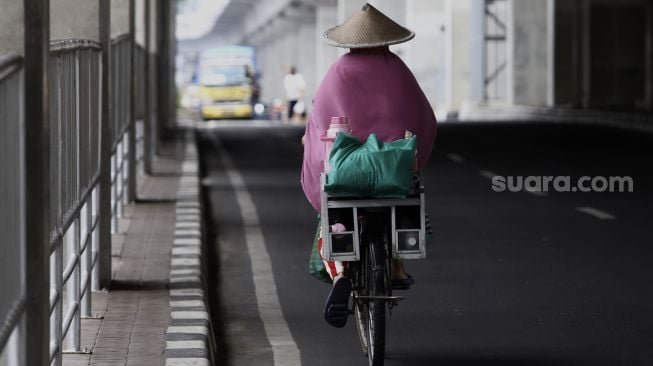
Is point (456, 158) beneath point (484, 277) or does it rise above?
above

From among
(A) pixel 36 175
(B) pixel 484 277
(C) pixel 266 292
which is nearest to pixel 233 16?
(B) pixel 484 277

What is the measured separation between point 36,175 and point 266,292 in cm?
584

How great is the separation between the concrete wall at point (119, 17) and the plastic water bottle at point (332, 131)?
9013 millimetres

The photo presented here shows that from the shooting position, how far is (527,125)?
37656 mm

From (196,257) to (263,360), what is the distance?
2945mm

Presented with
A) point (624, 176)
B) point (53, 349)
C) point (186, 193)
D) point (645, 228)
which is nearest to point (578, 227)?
point (645, 228)

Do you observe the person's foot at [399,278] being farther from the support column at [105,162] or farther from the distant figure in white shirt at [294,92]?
the distant figure in white shirt at [294,92]

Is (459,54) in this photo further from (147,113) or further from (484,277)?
(484,277)

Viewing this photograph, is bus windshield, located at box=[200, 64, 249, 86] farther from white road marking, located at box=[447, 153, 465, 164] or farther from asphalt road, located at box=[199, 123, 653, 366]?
asphalt road, located at box=[199, 123, 653, 366]

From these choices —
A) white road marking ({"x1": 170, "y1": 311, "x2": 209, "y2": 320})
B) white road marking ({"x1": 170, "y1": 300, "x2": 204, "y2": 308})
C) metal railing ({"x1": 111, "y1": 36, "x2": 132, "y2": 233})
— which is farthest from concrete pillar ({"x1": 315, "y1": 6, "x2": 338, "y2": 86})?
white road marking ({"x1": 170, "y1": 311, "x2": 209, "y2": 320})

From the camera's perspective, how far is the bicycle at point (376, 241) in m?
8.18

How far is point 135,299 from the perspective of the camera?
10.2 metres

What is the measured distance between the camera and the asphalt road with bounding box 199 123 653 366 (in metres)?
9.33

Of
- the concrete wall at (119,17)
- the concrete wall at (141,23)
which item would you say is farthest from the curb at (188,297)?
the concrete wall at (141,23)
